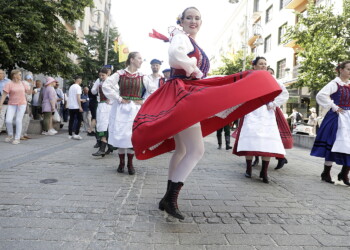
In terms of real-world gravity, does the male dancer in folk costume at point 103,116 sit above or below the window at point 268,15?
below

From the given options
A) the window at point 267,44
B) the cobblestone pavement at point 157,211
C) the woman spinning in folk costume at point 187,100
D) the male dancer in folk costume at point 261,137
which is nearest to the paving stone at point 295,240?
the cobblestone pavement at point 157,211

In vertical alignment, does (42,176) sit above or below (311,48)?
below

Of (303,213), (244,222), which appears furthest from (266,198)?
(244,222)

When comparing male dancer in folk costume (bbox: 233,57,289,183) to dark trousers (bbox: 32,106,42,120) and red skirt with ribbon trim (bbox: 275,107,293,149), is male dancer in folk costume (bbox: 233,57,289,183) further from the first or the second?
dark trousers (bbox: 32,106,42,120)

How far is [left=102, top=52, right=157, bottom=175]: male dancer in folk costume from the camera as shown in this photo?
4969 mm

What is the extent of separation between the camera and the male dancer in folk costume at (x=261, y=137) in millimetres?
4691

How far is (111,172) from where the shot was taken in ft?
15.9

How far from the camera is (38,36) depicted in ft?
38.3

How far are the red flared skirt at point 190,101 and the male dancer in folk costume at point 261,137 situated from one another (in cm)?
210

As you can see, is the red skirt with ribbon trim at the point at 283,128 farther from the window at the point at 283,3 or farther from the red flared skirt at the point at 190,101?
the window at the point at 283,3

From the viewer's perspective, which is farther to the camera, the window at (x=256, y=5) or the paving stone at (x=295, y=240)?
the window at (x=256, y=5)

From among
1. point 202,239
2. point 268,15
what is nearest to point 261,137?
point 202,239

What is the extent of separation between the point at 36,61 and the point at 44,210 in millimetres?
10013

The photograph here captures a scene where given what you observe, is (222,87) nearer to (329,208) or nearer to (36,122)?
(329,208)
